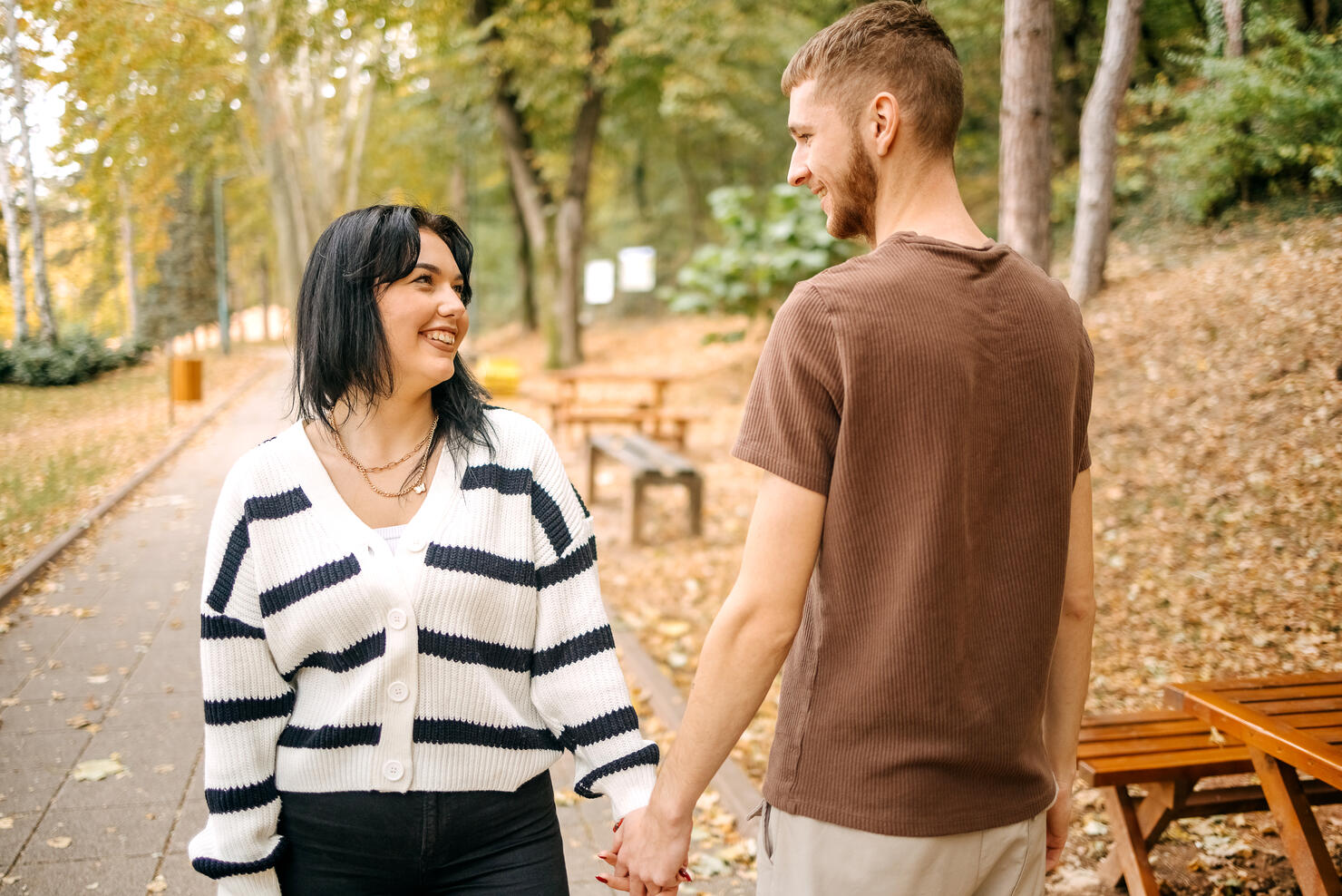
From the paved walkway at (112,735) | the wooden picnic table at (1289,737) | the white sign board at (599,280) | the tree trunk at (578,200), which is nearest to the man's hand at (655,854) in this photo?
the wooden picnic table at (1289,737)

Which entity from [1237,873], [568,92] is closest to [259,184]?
[568,92]

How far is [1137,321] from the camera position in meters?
9.00

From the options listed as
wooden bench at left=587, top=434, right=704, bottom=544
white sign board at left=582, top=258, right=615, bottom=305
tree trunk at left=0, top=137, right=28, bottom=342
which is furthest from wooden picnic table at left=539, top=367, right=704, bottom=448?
white sign board at left=582, top=258, right=615, bottom=305

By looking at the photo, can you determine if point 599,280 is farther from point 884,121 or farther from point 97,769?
point 884,121

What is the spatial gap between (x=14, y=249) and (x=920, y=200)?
11.1 meters

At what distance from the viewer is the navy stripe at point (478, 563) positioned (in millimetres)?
1921

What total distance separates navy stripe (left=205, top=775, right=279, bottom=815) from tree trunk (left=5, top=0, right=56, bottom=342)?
26.6 feet

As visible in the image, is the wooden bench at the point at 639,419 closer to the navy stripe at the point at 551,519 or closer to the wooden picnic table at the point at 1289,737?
the wooden picnic table at the point at 1289,737

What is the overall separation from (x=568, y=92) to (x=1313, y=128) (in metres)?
14.2

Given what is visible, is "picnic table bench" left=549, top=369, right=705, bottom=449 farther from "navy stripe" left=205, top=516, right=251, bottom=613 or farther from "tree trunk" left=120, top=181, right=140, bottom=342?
"navy stripe" left=205, top=516, right=251, bottom=613

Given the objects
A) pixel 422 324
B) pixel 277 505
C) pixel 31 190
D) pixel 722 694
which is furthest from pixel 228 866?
pixel 31 190

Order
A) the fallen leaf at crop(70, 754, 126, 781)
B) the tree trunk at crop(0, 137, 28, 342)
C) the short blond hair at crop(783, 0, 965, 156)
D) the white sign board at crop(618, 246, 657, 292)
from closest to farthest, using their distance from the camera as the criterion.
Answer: the short blond hair at crop(783, 0, 965, 156)
the fallen leaf at crop(70, 754, 126, 781)
the tree trunk at crop(0, 137, 28, 342)
the white sign board at crop(618, 246, 657, 292)

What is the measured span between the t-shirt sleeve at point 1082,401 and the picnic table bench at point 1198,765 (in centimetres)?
133

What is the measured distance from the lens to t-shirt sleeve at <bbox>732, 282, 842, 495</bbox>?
1.50 meters
